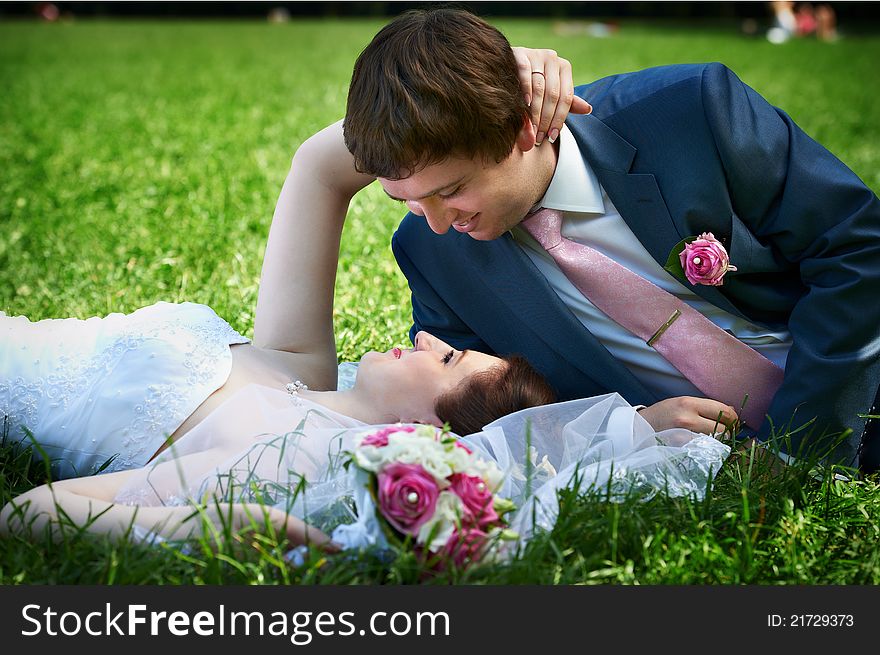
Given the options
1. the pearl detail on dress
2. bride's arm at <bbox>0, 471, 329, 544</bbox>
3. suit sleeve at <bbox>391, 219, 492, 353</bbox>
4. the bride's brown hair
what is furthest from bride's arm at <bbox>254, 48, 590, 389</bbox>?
bride's arm at <bbox>0, 471, 329, 544</bbox>

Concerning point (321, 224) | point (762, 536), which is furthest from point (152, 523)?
point (762, 536)

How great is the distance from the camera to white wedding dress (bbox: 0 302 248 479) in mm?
2668

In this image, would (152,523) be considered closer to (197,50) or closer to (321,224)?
(321,224)

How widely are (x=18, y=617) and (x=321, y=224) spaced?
1.45m

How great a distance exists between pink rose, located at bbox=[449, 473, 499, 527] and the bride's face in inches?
27.3

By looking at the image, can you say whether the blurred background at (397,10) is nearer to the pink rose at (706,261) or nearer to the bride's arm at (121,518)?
the pink rose at (706,261)

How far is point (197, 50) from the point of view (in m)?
15.2

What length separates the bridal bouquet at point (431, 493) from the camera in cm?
195

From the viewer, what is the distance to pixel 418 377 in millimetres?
2736

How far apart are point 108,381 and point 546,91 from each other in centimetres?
139

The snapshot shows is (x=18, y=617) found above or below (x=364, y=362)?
below

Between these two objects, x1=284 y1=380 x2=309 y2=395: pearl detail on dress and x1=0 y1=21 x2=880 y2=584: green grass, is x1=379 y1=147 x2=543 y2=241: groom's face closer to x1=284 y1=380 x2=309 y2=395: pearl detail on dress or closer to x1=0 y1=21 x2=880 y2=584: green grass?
x1=284 y1=380 x2=309 y2=395: pearl detail on dress

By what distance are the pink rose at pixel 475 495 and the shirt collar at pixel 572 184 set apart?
3.53 feet

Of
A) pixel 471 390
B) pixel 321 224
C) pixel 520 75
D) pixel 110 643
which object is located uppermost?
pixel 520 75
